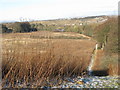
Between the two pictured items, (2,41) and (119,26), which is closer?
(2,41)

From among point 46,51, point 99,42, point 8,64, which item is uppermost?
point 46,51

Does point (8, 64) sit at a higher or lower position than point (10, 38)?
lower

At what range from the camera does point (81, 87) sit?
11.1 feet

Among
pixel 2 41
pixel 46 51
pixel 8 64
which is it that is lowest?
pixel 8 64

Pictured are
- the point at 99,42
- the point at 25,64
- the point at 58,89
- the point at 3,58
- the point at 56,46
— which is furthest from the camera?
the point at 99,42

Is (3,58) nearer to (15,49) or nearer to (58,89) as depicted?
(15,49)

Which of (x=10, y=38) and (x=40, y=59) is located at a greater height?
(x=10, y=38)

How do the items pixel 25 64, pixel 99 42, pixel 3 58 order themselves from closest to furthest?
pixel 25 64 → pixel 3 58 → pixel 99 42

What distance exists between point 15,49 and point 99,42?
2556 centimetres

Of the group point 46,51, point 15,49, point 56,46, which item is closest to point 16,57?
point 15,49

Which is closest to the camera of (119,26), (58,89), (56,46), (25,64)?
(58,89)

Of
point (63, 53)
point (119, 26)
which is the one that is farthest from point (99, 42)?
point (63, 53)

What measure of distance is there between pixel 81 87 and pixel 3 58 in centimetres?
213

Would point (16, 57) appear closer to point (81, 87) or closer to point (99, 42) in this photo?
point (81, 87)
